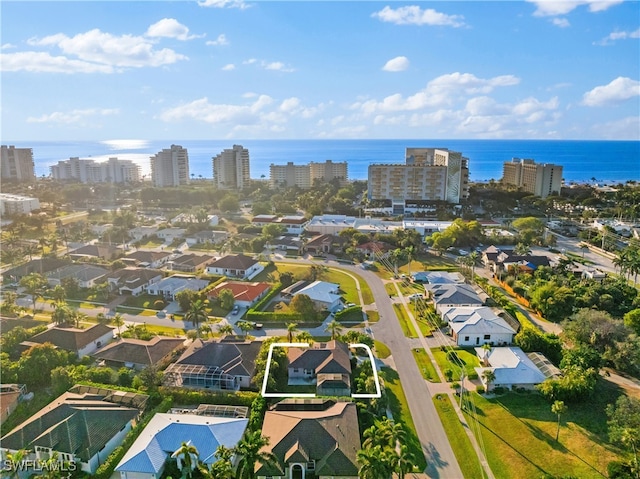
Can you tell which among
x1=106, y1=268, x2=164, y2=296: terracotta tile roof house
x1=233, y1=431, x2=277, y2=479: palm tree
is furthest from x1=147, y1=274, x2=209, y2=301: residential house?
x1=233, y1=431, x2=277, y2=479: palm tree

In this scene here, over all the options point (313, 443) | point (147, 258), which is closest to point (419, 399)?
point (313, 443)

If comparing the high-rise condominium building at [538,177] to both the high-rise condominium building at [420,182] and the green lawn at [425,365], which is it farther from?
the green lawn at [425,365]

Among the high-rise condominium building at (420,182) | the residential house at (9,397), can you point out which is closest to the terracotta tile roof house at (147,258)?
the residential house at (9,397)

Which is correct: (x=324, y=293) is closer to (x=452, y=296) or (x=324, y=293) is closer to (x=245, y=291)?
(x=245, y=291)

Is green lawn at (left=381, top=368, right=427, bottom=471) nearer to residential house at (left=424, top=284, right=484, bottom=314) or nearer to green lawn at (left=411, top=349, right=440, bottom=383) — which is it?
green lawn at (left=411, top=349, right=440, bottom=383)

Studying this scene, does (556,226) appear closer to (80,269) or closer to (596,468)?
(596,468)

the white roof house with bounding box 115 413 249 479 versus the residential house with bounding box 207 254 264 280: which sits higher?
the residential house with bounding box 207 254 264 280

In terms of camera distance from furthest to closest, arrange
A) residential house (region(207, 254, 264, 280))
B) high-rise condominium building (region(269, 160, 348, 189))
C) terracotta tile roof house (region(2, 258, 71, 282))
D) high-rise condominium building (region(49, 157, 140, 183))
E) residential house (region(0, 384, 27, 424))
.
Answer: high-rise condominium building (region(49, 157, 140, 183))
high-rise condominium building (region(269, 160, 348, 189))
residential house (region(207, 254, 264, 280))
terracotta tile roof house (region(2, 258, 71, 282))
residential house (region(0, 384, 27, 424))
